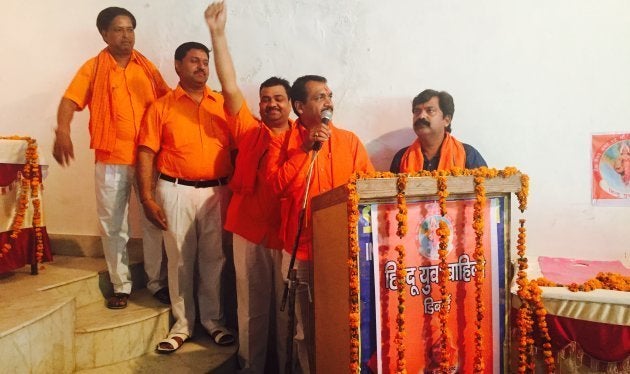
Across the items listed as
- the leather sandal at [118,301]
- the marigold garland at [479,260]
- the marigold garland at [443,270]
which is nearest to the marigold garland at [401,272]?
the marigold garland at [443,270]

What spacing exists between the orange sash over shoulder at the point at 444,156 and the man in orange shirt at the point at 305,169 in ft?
1.42

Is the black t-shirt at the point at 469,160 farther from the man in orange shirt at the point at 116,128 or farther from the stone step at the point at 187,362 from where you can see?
the man in orange shirt at the point at 116,128

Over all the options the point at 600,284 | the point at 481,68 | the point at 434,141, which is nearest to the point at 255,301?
the point at 434,141

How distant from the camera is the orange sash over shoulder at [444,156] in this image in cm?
295

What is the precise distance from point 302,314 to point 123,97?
1.90 m

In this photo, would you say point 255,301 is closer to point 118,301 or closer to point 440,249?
point 118,301

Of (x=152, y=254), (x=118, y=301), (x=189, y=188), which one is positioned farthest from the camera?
(x=152, y=254)

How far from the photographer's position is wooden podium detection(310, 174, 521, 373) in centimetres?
179

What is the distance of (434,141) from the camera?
9.91ft

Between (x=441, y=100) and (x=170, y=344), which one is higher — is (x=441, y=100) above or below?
above

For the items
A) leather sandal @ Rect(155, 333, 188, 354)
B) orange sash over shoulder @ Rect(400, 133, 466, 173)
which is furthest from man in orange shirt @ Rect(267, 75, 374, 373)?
leather sandal @ Rect(155, 333, 188, 354)

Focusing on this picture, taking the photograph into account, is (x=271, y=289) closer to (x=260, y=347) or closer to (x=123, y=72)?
(x=260, y=347)

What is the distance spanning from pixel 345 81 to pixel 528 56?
122 centimetres

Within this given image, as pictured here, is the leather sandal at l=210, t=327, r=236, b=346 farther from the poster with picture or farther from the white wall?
the poster with picture
